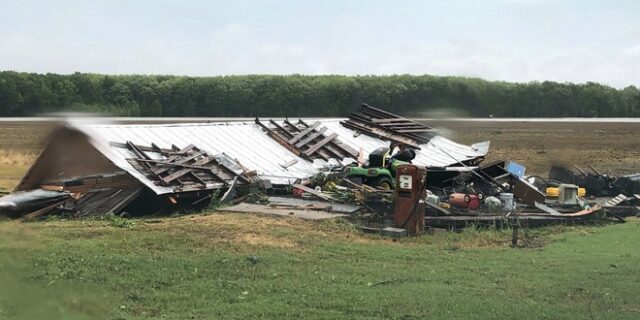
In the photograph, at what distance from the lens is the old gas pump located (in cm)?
1606

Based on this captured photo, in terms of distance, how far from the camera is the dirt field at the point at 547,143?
2061 centimetres

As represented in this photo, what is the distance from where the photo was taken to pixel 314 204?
1958cm

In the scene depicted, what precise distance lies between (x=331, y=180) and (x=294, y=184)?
133 cm

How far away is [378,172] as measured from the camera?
21.9 meters

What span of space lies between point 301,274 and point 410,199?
6.44 meters

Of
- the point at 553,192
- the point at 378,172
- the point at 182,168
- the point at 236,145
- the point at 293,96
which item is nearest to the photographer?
the point at 182,168

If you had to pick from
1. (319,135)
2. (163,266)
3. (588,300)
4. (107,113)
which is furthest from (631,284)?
(319,135)

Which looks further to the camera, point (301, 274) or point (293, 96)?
point (293, 96)

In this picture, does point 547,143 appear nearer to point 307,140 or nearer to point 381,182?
point 307,140

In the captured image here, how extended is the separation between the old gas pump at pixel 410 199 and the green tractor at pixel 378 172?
5.15 meters

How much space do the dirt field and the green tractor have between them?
2272mm

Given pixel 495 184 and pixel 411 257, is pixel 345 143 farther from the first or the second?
pixel 411 257

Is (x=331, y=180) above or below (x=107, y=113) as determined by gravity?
below

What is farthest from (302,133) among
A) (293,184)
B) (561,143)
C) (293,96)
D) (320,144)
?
(561,143)
